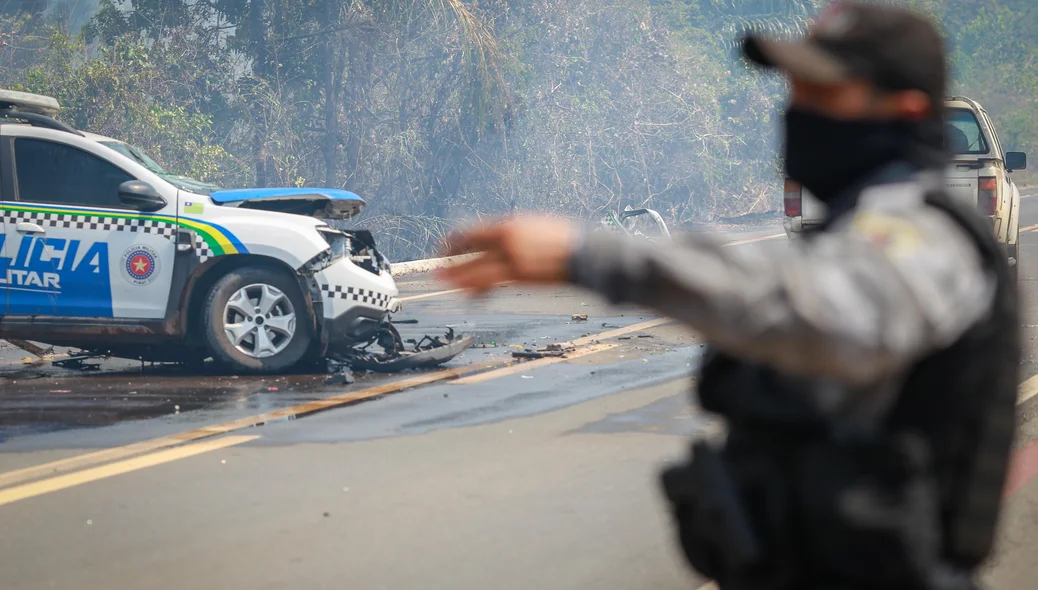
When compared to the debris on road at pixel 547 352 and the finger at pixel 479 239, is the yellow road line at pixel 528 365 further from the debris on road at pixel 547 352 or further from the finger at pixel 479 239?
the finger at pixel 479 239

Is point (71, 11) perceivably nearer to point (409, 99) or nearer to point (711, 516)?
point (409, 99)

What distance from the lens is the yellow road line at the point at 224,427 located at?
6988 mm

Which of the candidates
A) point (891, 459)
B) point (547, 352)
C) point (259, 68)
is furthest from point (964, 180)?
point (259, 68)

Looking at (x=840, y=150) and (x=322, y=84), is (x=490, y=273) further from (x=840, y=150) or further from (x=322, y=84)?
(x=322, y=84)

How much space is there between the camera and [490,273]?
6.03ft

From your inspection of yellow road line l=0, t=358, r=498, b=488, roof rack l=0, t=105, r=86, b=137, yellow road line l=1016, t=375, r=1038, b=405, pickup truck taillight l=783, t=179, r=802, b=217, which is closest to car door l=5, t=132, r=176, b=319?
roof rack l=0, t=105, r=86, b=137

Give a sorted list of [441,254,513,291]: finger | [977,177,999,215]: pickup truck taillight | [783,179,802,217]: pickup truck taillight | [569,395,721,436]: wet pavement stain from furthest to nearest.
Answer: [783,179,802,217]: pickup truck taillight → [977,177,999,215]: pickup truck taillight → [569,395,721,436]: wet pavement stain → [441,254,513,291]: finger

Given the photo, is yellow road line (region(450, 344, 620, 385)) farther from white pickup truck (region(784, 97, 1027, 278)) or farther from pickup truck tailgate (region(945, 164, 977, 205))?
pickup truck tailgate (region(945, 164, 977, 205))

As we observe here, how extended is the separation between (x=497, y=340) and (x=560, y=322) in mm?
1458

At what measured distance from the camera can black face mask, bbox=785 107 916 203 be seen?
2064 millimetres

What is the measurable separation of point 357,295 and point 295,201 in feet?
3.10

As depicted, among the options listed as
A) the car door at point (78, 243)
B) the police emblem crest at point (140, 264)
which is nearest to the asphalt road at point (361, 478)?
the car door at point (78, 243)

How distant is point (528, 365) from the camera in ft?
35.0

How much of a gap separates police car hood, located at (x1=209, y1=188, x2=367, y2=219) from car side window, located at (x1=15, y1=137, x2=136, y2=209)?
757mm
